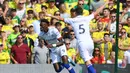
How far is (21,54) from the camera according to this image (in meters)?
10.1

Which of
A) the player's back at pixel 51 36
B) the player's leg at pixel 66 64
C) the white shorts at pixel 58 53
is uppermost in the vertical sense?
the player's back at pixel 51 36

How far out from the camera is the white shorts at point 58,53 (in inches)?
382

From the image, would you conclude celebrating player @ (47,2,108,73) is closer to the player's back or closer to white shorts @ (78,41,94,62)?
white shorts @ (78,41,94,62)

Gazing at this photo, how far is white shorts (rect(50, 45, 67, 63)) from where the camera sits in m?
9.71

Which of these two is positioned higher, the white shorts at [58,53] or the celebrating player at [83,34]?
the celebrating player at [83,34]

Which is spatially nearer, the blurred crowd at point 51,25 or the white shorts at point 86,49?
the white shorts at point 86,49

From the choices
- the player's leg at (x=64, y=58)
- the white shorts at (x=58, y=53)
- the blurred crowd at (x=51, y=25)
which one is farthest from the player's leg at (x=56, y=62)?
the blurred crowd at (x=51, y=25)

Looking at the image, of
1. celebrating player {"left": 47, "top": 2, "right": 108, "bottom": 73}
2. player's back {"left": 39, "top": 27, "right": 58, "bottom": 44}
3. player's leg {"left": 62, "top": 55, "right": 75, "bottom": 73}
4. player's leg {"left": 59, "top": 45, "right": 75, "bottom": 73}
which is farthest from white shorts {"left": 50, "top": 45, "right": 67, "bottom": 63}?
celebrating player {"left": 47, "top": 2, "right": 108, "bottom": 73}

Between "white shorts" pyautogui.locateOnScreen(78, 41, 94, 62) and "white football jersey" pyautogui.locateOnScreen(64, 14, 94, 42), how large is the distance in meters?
0.12

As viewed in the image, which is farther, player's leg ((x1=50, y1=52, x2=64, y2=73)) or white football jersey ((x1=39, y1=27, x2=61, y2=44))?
player's leg ((x1=50, y1=52, x2=64, y2=73))

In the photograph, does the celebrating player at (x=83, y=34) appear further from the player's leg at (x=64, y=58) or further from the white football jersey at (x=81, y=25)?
the player's leg at (x=64, y=58)

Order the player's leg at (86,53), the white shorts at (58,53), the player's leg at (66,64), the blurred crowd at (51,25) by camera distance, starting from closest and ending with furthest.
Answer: the player's leg at (86,53) < the player's leg at (66,64) < the white shorts at (58,53) < the blurred crowd at (51,25)

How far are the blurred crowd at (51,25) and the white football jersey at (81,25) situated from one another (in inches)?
26.1

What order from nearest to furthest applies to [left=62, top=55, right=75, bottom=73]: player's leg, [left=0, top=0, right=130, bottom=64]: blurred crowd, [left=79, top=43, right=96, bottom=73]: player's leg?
[left=79, top=43, right=96, bottom=73]: player's leg → [left=62, top=55, right=75, bottom=73]: player's leg → [left=0, top=0, right=130, bottom=64]: blurred crowd
